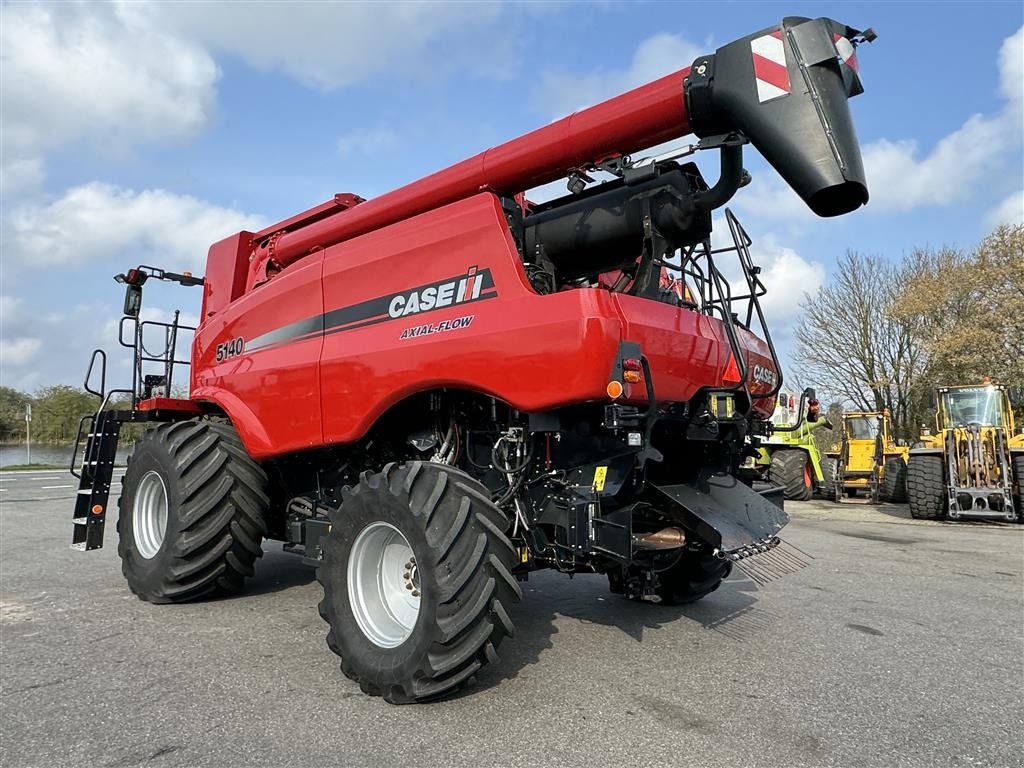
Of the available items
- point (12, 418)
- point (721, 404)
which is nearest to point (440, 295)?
point (721, 404)

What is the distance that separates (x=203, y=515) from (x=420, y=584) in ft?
7.70

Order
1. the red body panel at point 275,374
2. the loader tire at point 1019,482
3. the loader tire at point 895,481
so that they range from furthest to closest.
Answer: the loader tire at point 895,481, the loader tire at point 1019,482, the red body panel at point 275,374

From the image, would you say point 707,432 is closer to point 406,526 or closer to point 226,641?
point 406,526

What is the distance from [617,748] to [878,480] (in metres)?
15.7

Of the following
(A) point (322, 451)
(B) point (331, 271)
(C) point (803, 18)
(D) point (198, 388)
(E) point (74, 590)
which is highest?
(C) point (803, 18)

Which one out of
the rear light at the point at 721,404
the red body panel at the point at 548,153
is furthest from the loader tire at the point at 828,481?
the red body panel at the point at 548,153

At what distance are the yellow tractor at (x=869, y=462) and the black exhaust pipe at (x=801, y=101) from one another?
14027 millimetres

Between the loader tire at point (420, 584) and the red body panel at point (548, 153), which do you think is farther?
the red body panel at point (548, 153)

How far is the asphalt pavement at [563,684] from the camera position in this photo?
2.87 meters

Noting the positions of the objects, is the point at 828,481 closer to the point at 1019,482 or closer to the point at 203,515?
the point at 1019,482

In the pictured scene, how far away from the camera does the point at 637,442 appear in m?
3.50

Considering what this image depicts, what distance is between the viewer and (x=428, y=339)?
3.93 metres

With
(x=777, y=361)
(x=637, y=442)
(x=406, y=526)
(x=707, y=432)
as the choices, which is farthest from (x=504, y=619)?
(x=777, y=361)

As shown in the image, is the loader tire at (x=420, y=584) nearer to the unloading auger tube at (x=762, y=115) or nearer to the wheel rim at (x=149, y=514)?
the unloading auger tube at (x=762, y=115)
